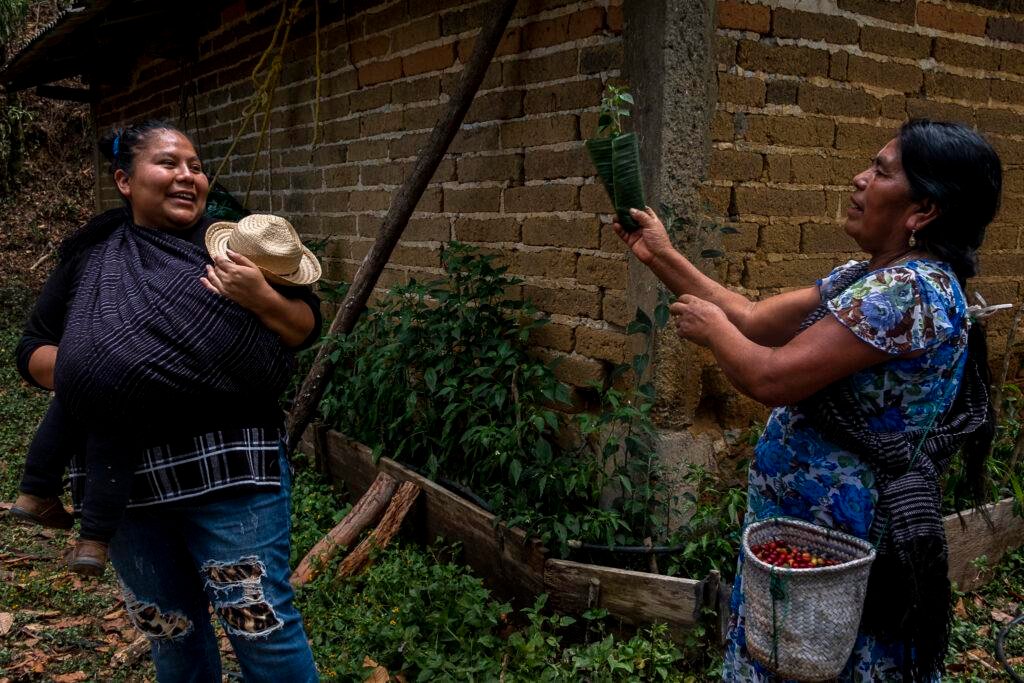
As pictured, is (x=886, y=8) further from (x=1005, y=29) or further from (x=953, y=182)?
(x=953, y=182)

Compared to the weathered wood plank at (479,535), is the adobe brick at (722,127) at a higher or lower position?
higher

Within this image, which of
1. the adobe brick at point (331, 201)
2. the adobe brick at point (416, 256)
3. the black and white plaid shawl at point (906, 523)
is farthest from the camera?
the adobe brick at point (331, 201)

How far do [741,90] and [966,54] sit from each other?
1.44 m

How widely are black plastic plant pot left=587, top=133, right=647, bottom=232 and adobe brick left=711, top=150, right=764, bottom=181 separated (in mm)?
996

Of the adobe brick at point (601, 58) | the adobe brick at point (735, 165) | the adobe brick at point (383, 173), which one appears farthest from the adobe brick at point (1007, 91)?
the adobe brick at point (383, 173)

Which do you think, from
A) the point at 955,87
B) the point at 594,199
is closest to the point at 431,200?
the point at 594,199

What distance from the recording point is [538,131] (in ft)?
12.3

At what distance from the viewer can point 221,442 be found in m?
2.11

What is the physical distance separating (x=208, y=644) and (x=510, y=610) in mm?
1266

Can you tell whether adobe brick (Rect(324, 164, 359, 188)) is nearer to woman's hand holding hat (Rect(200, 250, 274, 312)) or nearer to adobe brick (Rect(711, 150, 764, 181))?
adobe brick (Rect(711, 150, 764, 181))

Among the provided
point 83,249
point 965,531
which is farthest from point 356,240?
point 965,531

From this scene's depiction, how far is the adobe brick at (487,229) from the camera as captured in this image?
3979 mm

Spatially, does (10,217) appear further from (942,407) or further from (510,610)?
(942,407)

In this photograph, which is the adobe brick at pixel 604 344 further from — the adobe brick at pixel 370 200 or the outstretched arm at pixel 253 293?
the adobe brick at pixel 370 200
